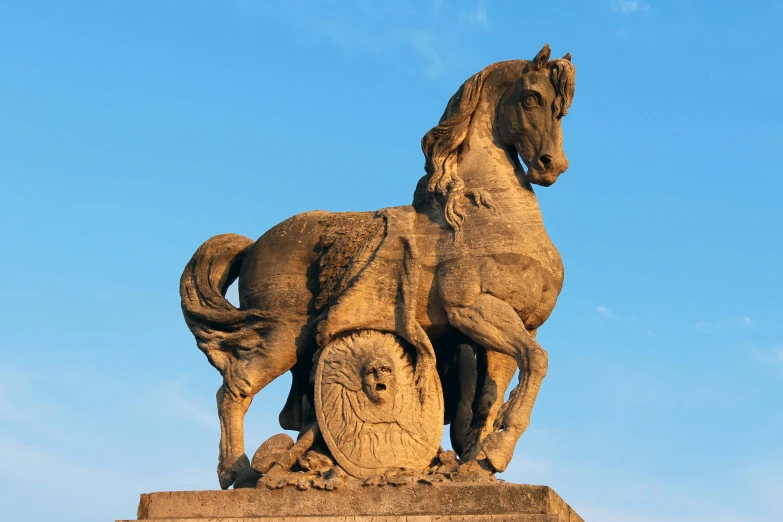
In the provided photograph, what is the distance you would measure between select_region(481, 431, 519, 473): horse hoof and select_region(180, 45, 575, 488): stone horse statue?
0.14 metres

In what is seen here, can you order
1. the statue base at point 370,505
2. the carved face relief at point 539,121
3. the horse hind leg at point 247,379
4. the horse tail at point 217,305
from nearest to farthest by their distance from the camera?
the statue base at point 370,505
the carved face relief at point 539,121
the horse hind leg at point 247,379
the horse tail at point 217,305

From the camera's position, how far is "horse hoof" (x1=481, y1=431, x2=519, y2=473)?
12.6 meters

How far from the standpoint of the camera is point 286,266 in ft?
45.5

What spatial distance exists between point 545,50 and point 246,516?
15.3 feet

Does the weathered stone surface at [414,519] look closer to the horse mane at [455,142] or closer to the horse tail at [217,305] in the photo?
the horse tail at [217,305]

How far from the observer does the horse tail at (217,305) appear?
550 inches

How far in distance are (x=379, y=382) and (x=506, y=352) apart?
3.51ft

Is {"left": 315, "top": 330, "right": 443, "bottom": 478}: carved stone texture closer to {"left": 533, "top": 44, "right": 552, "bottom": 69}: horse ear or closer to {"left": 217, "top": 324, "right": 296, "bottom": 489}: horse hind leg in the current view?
{"left": 217, "top": 324, "right": 296, "bottom": 489}: horse hind leg

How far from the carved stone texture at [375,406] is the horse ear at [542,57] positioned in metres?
2.65

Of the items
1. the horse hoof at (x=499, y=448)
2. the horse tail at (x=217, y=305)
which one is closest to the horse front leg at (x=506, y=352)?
the horse hoof at (x=499, y=448)

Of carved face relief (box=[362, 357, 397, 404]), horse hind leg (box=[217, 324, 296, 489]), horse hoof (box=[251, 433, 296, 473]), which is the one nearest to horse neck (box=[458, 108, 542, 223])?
carved face relief (box=[362, 357, 397, 404])

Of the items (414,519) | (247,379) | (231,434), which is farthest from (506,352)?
(231,434)

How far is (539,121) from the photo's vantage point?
13.6 meters

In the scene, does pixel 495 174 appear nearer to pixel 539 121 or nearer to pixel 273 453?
pixel 539 121
